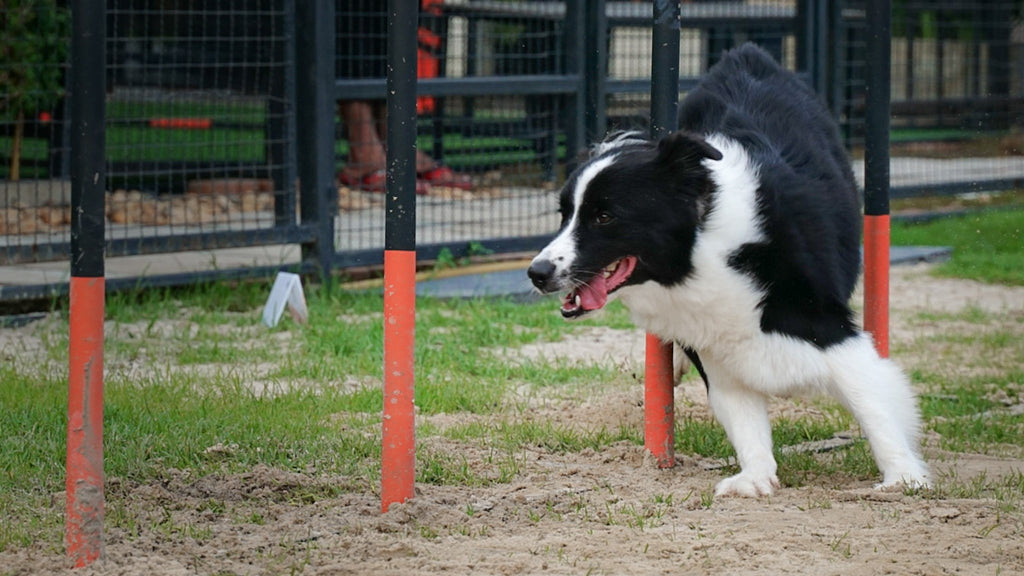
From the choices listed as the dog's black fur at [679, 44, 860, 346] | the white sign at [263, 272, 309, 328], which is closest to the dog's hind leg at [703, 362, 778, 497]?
the dog's black fur at [679, 44, 860, 346]

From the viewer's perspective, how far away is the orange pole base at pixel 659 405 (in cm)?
410

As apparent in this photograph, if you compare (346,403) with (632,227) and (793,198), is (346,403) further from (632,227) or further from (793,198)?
(793,198)

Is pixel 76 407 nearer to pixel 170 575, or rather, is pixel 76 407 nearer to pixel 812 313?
pixel 170 575

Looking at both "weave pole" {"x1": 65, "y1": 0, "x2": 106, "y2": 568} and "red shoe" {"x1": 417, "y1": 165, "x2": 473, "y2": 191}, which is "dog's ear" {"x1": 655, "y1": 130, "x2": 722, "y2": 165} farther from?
"red shoe" {"x1": 417, "y1": 165, "x2": 473, "y2": 191}

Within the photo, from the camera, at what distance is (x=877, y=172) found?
476cm

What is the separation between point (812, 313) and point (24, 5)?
633cm

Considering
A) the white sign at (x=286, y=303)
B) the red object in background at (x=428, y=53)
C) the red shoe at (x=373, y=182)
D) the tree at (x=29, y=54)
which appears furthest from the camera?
the red object in background at (x=428, y=53)

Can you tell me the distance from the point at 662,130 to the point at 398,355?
1240 millimetres

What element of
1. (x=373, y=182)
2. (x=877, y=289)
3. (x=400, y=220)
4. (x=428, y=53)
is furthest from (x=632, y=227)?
(x=428, y=53)

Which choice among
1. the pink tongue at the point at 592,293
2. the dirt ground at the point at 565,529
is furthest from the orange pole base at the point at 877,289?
the pink tongue at the point at 592,293

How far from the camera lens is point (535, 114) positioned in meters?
8.48

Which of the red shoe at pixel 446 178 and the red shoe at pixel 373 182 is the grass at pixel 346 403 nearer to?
the red shoe at pixel 373 182

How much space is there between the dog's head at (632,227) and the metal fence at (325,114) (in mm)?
2250

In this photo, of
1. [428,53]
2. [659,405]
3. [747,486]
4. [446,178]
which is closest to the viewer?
[747,486]
